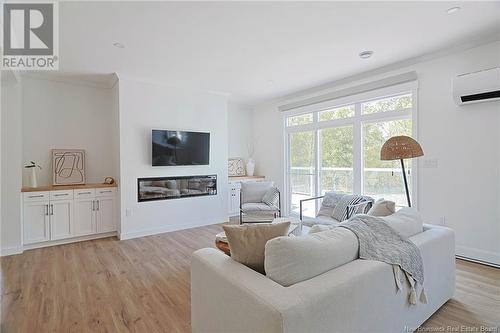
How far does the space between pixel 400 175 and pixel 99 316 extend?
12.9 feet

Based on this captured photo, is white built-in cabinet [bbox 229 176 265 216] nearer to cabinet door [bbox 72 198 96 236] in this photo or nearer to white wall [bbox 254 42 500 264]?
cabinet door [bbox 72 198 96 236]

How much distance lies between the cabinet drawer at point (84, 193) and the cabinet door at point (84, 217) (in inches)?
2.5

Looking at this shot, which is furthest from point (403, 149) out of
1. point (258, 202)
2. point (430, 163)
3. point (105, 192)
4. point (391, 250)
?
point (105, 192)

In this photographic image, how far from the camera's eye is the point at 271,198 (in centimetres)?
457

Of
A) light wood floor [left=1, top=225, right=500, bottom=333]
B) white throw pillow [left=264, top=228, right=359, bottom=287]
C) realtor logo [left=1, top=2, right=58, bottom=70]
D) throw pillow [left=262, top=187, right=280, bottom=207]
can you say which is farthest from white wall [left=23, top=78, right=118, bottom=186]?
white throw pillow [left=264, top=228, right=359, bottom=287]

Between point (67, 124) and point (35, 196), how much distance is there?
1337mm

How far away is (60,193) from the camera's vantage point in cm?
391

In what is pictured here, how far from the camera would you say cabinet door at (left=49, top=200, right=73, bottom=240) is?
12.6 feet

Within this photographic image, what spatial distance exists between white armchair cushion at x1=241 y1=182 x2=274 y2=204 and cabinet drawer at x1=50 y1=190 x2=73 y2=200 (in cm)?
272

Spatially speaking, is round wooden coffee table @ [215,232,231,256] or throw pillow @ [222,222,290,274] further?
round wooden coffee table @ [215,232,231,256]

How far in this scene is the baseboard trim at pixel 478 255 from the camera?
115 inches

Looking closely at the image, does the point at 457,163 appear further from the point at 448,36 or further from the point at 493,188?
the point at 448,36

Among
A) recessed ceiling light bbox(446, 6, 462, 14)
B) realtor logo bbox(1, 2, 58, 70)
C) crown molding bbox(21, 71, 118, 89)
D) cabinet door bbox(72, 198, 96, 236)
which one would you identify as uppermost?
crown molding bbox(21, 71, 118, 89)

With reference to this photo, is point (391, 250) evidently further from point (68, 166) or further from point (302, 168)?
point (68, 166)
